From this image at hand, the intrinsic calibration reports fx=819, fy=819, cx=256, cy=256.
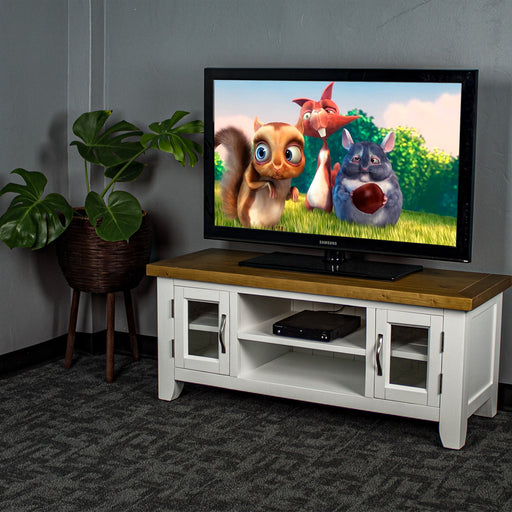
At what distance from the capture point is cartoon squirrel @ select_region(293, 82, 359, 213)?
3072 mm

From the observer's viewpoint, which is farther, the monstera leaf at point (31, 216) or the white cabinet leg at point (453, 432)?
the monstera leaf at point (31, 216)

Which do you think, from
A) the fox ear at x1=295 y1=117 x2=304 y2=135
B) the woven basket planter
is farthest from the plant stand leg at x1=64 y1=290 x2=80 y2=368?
the fox ear at x1=295 y1=117 x2=304 y2=135

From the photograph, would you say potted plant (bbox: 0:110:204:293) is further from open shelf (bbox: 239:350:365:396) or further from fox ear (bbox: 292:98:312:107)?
open shelf (bbox: 239:350:365:396)

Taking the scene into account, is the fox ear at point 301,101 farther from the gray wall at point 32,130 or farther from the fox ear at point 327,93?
the gray wall at point 32,130

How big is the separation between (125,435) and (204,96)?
4.55ft

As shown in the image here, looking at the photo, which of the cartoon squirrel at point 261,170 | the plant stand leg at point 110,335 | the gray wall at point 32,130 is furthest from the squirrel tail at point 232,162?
the gray wall at point 32,130

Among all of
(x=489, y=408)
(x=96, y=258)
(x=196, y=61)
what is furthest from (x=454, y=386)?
(x=196, y=61)

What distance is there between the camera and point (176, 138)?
131 inches

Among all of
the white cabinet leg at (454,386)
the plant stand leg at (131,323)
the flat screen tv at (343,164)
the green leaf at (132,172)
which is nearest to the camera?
the white cabinet leg at (454,386)

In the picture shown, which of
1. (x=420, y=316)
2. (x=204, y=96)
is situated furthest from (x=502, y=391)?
(x=204, y=96)

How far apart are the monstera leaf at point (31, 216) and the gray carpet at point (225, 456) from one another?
0.64 meters

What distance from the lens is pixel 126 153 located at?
11.5ft

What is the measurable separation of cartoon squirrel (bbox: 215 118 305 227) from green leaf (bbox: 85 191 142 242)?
38 cm

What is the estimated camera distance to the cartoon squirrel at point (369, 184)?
3.02 metres
